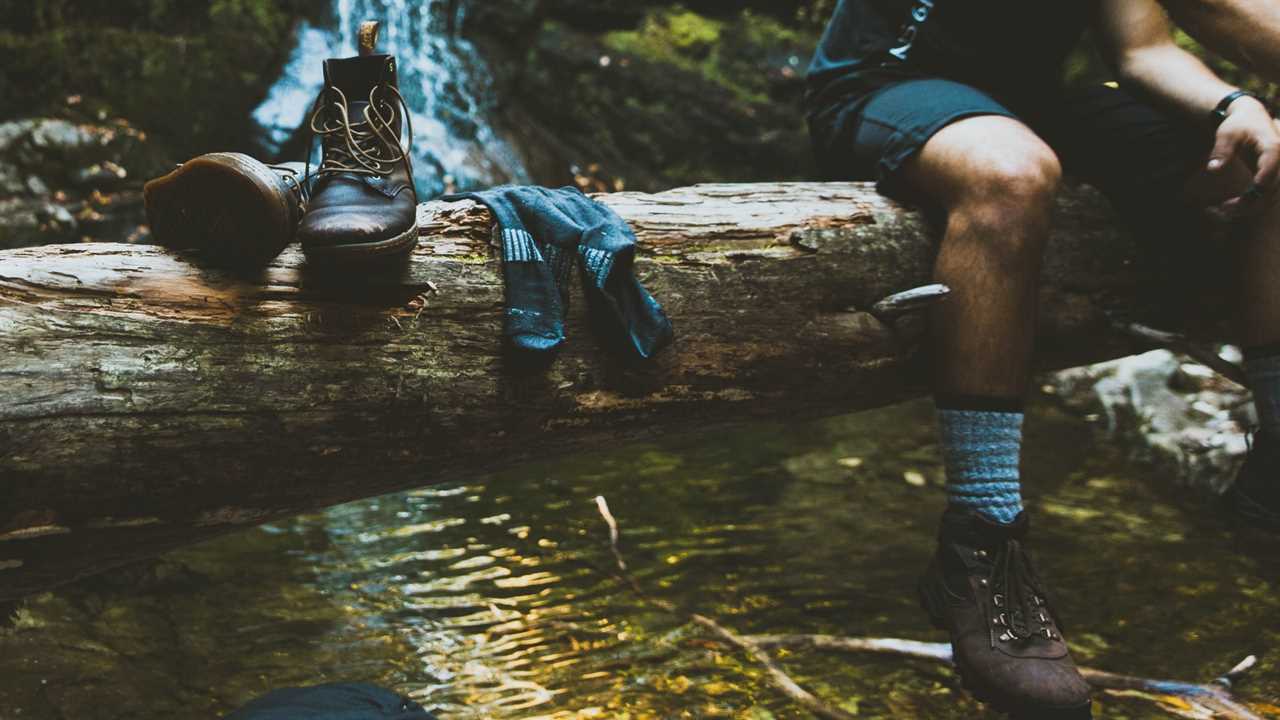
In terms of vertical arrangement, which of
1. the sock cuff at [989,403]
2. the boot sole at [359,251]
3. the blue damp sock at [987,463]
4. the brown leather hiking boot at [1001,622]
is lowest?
the brown leather hiking boot at [1001,622]

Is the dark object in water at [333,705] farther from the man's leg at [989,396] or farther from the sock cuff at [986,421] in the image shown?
the sock cuff at [986,421]

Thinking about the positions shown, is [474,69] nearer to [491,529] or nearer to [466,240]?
[491,529]

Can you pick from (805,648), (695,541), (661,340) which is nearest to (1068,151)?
(661,340)

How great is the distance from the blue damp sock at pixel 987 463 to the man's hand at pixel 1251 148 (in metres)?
0.78

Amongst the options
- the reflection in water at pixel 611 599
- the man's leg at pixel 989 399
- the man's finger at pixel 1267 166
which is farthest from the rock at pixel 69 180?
the man's finger at pixel 1267 166

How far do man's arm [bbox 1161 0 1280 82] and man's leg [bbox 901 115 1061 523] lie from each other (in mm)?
668

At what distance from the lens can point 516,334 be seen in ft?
6.51

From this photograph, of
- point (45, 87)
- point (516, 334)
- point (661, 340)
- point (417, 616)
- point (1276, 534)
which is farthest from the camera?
point (45, 87)

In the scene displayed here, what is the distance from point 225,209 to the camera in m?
1.76

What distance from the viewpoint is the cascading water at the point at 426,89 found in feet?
23.4

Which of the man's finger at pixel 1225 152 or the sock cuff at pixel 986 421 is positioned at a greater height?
the man's finger at pixel 1225 152

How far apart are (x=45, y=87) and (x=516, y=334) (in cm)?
711

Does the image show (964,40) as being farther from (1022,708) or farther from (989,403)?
(1022,708)

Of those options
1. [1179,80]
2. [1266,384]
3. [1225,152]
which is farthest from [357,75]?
[1266,384]
